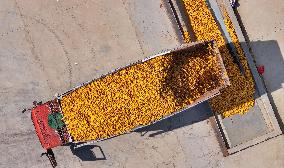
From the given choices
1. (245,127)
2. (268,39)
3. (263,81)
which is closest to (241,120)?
(245,127)

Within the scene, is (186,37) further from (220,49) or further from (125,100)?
(125,100)

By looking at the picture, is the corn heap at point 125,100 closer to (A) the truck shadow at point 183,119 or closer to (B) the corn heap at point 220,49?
(B) the corn heap at point 220,49

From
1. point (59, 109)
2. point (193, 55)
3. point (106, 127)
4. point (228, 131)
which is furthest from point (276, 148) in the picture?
point (59, 109)

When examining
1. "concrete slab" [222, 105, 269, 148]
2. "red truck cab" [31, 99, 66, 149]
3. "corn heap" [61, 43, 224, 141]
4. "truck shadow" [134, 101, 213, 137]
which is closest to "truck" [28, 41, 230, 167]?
"red truck cab" [31, 99, 66, 149]

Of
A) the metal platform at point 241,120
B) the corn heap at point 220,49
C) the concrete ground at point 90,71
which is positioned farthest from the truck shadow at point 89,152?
the corn heap at point 220,49

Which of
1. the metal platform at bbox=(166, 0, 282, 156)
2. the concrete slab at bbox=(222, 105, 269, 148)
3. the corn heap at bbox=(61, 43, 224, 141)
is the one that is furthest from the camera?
the concrete slab at bbox=(222, 105, 269, 148)

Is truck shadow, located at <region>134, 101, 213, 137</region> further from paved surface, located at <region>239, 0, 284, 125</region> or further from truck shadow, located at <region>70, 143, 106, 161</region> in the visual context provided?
paved surface, located at <region>239, 0, 284, 125</region>

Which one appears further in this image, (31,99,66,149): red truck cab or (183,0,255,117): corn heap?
(183,0,255,117): corn heap
